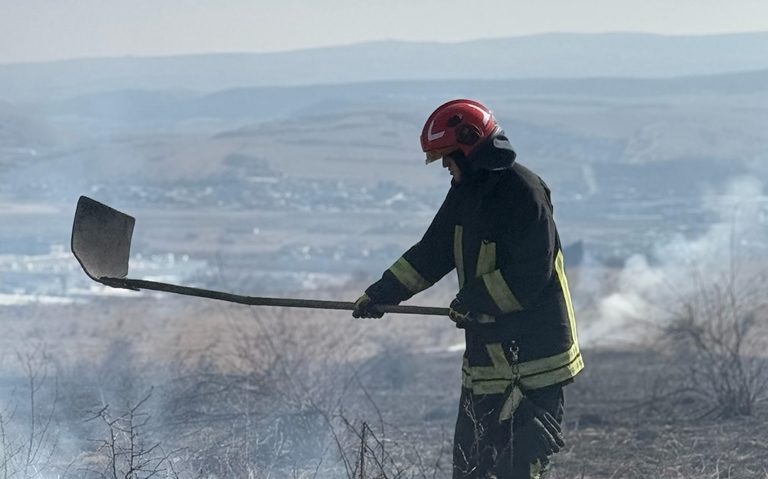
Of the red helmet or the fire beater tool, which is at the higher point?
the red helmet

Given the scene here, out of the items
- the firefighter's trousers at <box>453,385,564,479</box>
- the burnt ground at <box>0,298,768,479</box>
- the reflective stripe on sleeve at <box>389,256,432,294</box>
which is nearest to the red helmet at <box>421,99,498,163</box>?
the reflective stripe on sleeve at <box>389,256,432,294</box>

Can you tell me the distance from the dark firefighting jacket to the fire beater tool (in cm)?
64

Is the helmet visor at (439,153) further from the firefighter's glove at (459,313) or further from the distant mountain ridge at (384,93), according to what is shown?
the distant mountain ridge at (384,93)

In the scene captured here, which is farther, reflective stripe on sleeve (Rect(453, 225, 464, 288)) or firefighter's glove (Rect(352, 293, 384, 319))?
firefighter's glove (Rect(352, 293, 384, 319))

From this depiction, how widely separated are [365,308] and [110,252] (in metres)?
1.22

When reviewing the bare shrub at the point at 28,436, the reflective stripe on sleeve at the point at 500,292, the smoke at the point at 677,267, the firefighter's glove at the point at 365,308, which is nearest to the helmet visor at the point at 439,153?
the reflective stripe on sleeve at the point at 500,292

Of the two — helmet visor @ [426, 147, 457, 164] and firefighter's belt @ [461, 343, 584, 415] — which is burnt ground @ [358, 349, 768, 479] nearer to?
firefighter's belt @ [461, 343, 584, 415]

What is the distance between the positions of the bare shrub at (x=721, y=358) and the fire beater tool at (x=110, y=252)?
5023 millimetres

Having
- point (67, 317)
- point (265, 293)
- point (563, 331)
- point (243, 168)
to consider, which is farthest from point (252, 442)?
point (243, 168)

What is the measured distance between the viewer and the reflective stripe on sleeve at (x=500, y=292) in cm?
483

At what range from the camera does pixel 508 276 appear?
482cm

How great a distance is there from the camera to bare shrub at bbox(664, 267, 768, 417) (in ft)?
31.3

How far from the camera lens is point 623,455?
26.2 feet

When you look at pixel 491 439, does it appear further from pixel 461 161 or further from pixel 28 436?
pixel 28 436
